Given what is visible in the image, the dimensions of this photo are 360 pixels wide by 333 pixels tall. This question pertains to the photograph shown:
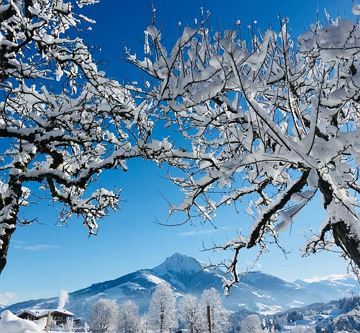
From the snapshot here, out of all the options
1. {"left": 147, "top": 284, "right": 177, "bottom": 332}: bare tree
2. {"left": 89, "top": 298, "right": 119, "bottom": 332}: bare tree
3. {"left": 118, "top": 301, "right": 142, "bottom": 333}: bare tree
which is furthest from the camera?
{"left": 118, "top": 301, "right": 142, "bottom": 333}: bare tree

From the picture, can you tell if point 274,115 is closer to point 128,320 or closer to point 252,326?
point 252,326

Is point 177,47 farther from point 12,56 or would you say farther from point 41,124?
point 12,56

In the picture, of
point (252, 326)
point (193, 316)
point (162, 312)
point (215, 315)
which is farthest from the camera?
point (252, 326)

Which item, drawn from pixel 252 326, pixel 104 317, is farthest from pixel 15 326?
pixel 252 326

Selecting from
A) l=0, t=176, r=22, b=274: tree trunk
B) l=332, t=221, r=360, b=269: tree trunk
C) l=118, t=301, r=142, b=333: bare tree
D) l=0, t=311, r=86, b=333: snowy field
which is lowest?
l=118, t=301, r=142, b=333: bare tree

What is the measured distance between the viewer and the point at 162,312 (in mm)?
77188

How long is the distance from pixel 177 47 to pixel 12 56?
4175mm

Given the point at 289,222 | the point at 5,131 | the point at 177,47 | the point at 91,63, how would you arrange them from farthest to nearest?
the point at 91,63 < the point at 5,131 < the point at 289,222 < the point at 177,47

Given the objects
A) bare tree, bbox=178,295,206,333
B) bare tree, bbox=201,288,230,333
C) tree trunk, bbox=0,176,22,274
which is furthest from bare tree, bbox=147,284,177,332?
tree trunk, bbox=0,176,22,274

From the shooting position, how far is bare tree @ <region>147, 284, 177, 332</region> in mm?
75688

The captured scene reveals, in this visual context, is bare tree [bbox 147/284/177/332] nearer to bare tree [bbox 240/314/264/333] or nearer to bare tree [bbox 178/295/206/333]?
bare tree [bbox 178/295/206/333]

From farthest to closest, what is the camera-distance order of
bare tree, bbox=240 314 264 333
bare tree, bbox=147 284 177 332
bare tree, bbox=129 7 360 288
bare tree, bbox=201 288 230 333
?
1. bare tree, bbox=240 314 264 333
2. bare tree, bbox=147 284 177 332
3. bare tree, bbox=201 288 230 333
4. bare tree, bbox=129 7 360 288

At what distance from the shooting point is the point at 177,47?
133 inches

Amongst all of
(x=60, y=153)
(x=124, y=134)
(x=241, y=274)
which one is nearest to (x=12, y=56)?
(x=60, y=153)
